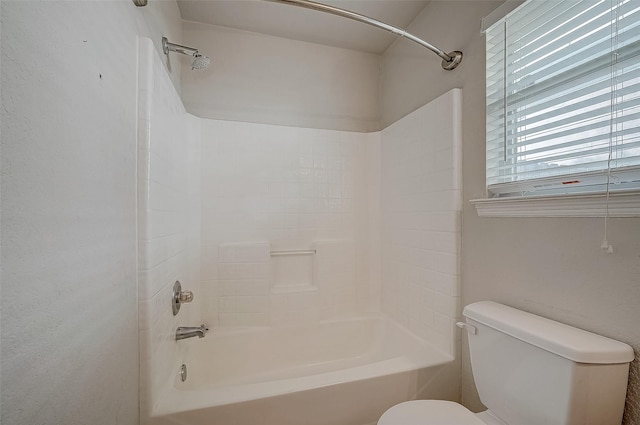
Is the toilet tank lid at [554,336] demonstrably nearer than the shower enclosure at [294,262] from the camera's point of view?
Yes

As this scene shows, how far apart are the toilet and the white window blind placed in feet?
1.64

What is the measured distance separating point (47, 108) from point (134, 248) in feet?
1.91

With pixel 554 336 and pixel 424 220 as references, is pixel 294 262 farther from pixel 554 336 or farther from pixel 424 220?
pixel 554 336

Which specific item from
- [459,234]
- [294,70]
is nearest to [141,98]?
[294,70]

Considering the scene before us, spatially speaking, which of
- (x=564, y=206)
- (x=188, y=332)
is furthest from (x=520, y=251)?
(x=188, y=332)

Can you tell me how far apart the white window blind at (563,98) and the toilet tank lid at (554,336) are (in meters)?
0.48

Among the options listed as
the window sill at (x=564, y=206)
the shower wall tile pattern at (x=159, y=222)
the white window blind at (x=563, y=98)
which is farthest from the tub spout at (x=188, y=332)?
the white window blind at (x=563, y=98)

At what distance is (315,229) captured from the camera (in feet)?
6.96

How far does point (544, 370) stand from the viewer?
2.85 feet

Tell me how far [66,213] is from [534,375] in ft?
4.68

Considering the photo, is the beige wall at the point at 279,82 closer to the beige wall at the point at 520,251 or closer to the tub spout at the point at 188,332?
the beige wall at the point at 520,251

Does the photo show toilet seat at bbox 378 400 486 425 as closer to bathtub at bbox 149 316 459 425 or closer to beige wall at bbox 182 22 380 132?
bathtub at bbox 149 316 459 425

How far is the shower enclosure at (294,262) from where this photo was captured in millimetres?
1148

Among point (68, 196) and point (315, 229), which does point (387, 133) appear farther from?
point (68, 196)
